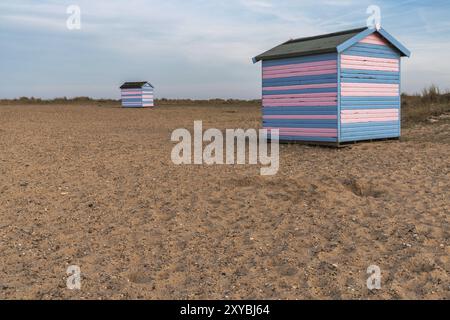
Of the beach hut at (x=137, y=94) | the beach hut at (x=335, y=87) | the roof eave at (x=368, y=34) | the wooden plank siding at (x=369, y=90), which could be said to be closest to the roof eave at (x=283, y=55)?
the beach hut at (x=335, y=87)

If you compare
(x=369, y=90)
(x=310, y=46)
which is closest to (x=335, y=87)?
(x=369, y=90)

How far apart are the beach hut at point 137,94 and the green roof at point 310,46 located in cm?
2826

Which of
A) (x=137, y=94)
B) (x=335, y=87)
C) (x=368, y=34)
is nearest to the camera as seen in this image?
(x=335, y=87)

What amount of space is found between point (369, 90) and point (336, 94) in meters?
1.52

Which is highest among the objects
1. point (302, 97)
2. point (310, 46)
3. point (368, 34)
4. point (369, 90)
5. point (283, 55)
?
point (368, 34)

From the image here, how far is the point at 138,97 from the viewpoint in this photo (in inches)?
1681

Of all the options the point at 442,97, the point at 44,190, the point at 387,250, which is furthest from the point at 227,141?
the point at 442,97

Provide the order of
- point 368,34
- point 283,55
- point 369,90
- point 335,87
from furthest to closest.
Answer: point 283,55 < point 369,90 < point 368,34 < point 335,87

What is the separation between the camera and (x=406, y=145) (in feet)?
44.8

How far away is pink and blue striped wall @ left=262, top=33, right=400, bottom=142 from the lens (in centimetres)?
1309

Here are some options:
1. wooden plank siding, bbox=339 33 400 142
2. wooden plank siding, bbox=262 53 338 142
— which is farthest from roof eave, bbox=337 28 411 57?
wooden plank siding, bbox=262 53 338 142

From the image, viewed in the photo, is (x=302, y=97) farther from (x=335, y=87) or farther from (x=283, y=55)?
(x=283, y=55)

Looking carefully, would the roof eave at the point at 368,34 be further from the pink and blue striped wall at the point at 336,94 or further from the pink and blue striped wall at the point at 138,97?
the pink and blue striped wall at the point at 138,97

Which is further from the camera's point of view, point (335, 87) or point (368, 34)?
point (368, 34)
